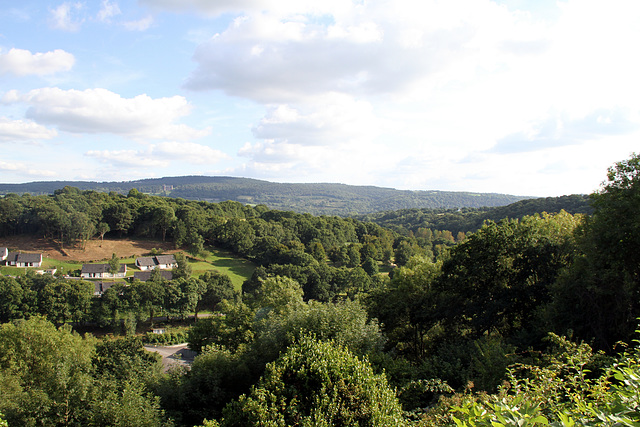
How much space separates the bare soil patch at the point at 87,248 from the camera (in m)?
79.6

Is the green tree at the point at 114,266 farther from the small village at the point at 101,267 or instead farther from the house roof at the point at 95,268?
the house roof at the point at 95,268

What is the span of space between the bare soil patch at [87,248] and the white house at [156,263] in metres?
6.88

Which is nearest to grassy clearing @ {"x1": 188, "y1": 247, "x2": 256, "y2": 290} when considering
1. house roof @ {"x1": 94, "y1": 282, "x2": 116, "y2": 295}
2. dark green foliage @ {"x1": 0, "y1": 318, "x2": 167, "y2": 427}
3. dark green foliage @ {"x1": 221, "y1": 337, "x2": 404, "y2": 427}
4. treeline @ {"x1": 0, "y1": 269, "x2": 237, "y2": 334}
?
treeline @ {"x1": 0, "y1": 269, "x2": 237, "y2": 334}

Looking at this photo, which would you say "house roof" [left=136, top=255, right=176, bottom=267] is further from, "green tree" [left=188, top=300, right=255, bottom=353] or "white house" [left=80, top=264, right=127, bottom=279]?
"green tree" [left=188, top=300, right=255, bottom=353]

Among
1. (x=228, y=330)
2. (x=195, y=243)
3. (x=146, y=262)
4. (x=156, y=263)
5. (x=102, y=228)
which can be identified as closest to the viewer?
(x=228, y=330)

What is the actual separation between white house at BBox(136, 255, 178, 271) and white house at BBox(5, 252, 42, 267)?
18.6 meters

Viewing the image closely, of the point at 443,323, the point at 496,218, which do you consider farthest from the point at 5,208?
the point at 496,218

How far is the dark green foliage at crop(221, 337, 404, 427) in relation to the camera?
32.1ft

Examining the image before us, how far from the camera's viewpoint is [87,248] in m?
84.0

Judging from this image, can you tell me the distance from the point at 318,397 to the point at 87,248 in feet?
302

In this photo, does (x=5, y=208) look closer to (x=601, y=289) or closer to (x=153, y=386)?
(x=153, y=386)

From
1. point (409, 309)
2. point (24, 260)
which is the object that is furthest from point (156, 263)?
point (409, 309)

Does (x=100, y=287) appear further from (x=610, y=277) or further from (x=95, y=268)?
(x=610, y=277)

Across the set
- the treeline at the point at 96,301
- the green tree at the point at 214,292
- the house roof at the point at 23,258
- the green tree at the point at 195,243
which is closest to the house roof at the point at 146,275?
the treeline at the point at 96,301
